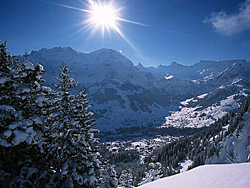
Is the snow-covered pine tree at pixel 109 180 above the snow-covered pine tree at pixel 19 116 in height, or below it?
below

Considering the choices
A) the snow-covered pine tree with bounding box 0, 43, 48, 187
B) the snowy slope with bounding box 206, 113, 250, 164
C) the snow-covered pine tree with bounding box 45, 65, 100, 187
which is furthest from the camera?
the snowy slope with bounding box 206, 113, 250, 164

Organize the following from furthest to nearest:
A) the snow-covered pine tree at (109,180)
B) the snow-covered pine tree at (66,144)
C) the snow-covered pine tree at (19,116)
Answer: the snow-covered pine tree at (109,180)
the snow-covered pine tree at (66,144)
the snow-covered pine tree at (19,116)

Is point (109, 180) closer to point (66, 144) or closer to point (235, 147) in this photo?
point (66, 144)

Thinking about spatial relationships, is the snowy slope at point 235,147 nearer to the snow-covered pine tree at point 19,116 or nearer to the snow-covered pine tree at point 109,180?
the snow-covered pine tree at point 109,180

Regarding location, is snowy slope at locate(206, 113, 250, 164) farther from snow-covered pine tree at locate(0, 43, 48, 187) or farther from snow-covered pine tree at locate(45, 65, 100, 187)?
snow-covered pine tree at locate(0, 43, 48, 187)

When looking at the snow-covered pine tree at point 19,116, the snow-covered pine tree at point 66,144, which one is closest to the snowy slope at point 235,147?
the snow-covered pine tree at point 66,144

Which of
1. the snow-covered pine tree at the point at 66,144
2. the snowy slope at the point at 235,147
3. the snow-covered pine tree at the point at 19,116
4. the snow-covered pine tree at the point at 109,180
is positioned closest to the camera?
the snow-covered pine tree at the point at 19,116

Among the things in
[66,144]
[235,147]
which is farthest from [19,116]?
[235,147]

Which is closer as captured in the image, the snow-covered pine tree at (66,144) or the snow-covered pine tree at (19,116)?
the snow-covered pine tree at (19,116)

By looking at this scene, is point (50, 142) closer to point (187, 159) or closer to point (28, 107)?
point (28, 107)

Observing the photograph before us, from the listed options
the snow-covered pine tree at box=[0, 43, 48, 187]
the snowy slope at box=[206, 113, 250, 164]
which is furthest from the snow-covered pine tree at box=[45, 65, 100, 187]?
the snowy slope at box=[206, 113, 250, 164]

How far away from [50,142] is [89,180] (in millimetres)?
4365

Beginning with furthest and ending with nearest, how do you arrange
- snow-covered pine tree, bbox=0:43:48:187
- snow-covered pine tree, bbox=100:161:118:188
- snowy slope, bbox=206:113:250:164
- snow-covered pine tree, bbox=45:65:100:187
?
snowy slope, bbox=206:113:250:164, snow-covered pine tree, bbox=100:161:118:188, snow-covered pine tree, bbox=45:65:100:187, snow-covered pine tree, bbox=0:43:48:187

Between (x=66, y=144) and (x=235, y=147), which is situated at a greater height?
(x=66, y=144)
